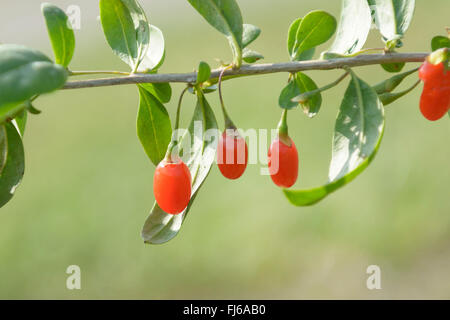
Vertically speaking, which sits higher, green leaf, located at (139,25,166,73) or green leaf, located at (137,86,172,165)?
green leaf, located at (139,25,166,73)

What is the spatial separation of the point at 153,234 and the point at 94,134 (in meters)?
4.28

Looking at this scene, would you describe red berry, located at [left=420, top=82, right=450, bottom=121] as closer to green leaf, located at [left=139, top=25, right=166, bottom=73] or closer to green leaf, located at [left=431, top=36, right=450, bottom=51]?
green leaf, located at [left=431, top=36, right=450, bottom=51]

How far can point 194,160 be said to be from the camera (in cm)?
103

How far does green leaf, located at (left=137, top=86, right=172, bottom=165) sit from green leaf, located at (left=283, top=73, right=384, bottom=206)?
32 cm

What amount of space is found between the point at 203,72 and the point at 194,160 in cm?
18

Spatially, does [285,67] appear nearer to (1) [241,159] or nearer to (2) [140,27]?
(1) [241,159]

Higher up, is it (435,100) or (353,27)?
(353,27)

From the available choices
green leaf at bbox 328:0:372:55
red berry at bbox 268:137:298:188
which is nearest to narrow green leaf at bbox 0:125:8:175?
red berry at bbox 268:137:298:188

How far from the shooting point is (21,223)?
430 cm

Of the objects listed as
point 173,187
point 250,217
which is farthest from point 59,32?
point 250,217

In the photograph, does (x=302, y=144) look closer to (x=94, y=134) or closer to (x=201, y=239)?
(x=201, y=239)

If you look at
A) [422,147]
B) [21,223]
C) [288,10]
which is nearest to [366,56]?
[422,147]

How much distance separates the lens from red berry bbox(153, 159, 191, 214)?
3.12ft

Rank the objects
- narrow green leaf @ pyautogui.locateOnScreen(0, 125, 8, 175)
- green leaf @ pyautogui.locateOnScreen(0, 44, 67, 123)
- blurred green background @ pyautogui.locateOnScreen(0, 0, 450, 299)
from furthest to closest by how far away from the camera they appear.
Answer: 1. blurred green background @ pyautogui.locateOnScreen(0, 0, 450, 299)
2. narrow green leaf @ pyautogui.locateOnScreen(0, 125, 8, 175)
3. green leaf @ pyautogui.locateOnScreen(0, 44, 67, 123)
